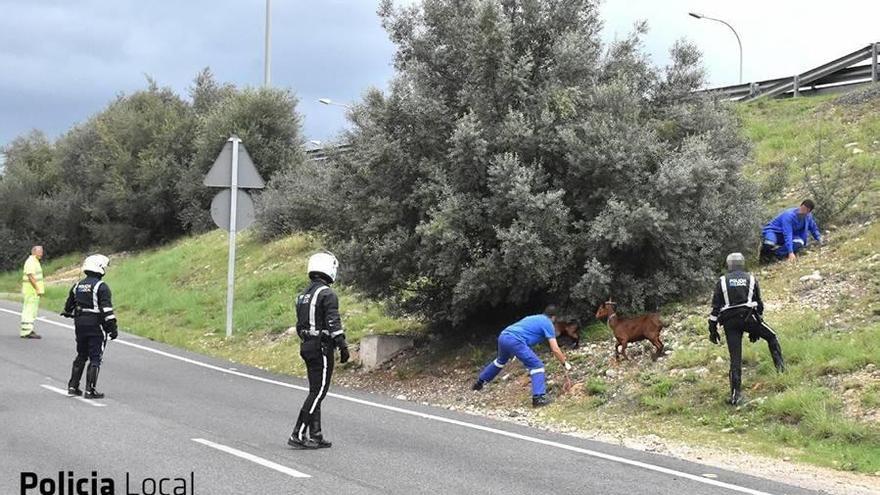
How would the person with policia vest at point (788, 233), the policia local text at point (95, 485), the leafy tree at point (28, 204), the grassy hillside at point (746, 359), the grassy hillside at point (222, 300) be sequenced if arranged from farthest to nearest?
1. the leafy tree at point (28, 204)
2. the grassy hillside at point (222, 300)
3. the person with policia vest at point (788, 233)
4. the grassy hillside at point (746, 359)
5. the policia local text at point (95, 485)

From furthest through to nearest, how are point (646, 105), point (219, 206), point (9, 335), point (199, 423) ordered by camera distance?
point (9, 335) → point (219, 206) → point (646, 105) → point (199, 423)

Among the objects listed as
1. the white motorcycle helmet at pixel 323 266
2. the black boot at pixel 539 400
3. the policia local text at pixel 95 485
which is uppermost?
the white motorcycle helmet at pixel 323 266

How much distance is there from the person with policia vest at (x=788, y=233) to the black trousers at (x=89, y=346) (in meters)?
10.1

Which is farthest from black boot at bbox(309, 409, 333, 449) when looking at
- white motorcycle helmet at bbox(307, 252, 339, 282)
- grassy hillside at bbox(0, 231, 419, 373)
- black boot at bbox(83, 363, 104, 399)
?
grassy hillside at bbox(0, 231, 419, 373)

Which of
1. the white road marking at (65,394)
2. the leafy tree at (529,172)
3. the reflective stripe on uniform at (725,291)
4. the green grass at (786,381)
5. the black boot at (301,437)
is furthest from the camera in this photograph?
the leafy tree at (529,172)

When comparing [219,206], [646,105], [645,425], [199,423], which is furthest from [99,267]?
Answer: [646,105]

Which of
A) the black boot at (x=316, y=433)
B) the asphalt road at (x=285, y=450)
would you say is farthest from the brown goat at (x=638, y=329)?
the black boot at (x=316, y=433)

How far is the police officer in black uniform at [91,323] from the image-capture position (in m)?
11.0

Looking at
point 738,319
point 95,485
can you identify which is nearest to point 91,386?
point 95,485

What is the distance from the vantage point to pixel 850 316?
36.6 ft

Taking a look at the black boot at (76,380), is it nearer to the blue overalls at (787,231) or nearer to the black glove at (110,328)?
the black glove at (110,328)

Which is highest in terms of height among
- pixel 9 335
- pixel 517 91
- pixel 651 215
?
pixel 517 91

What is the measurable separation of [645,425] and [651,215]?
10.0ft

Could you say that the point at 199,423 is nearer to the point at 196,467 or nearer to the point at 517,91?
the point at 196,467
